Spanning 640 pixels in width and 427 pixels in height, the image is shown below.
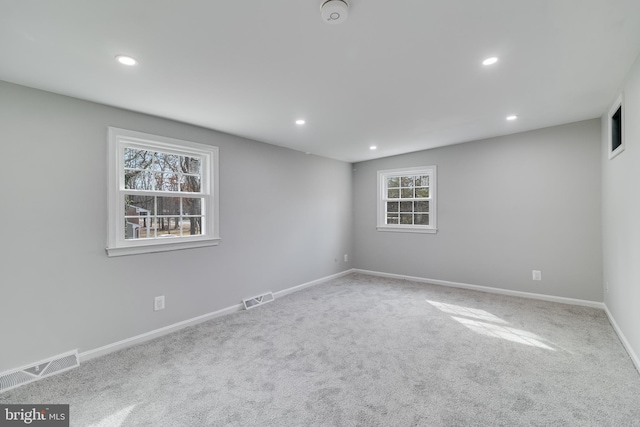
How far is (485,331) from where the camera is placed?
2.88 m

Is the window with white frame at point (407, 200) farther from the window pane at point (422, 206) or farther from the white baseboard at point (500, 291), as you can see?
the white baseboard at point (500, 291)

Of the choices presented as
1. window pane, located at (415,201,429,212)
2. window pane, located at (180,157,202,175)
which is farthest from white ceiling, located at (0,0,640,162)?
window pane, located at (415,201,429,212)

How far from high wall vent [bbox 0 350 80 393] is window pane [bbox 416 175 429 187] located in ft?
16.5

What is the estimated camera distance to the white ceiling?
4.85 feet

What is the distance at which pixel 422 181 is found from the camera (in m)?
4.96

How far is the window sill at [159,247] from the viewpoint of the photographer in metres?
2.64

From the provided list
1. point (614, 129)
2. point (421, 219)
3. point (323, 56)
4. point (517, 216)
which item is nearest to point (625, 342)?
point (517, 216)

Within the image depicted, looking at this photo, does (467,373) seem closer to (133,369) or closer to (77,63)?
(133,369)

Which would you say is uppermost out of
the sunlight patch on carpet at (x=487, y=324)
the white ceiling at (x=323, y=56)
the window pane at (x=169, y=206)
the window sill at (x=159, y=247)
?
the white ceiling at (x=323, y=56)

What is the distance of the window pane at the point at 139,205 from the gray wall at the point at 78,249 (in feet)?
0.74

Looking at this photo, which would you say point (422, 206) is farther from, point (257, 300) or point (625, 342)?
point (257, 300)

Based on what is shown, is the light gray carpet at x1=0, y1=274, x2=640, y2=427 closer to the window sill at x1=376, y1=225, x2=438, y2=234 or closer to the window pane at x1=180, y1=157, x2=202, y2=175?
the window sill at x1=376, y1=225, x2=438, y2=234

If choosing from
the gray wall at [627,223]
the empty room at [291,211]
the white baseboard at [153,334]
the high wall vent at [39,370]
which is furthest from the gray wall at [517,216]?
the high wall vent at [39,370]

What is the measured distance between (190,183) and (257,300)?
1787mm
